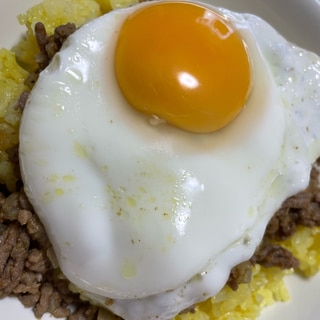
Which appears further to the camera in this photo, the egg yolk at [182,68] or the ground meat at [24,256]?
the ground meat at [24,256]

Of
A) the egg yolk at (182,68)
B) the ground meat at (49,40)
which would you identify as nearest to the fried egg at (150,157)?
the egg yolk at (182,68)

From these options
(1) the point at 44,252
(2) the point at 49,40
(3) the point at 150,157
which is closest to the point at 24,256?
(1) the point at 44,252

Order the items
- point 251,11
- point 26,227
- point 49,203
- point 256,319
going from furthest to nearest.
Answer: point 251,11 → point 256,319 → point 26,227 → point 49,203

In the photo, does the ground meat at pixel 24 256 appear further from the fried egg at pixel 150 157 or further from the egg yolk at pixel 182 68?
the egg yolk at pixel 182 68

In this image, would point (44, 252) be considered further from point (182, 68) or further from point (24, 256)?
point (182, 68)

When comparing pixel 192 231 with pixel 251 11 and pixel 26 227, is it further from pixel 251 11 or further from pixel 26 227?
pixel 251 11

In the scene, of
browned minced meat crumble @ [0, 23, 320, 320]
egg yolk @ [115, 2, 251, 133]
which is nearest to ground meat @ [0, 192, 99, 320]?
browned minced meat crumble @ [0, 23, 320, 320]

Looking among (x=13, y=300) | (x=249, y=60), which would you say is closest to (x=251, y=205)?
(x=249, y=60)
